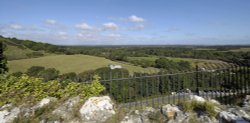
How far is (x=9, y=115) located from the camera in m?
4.46

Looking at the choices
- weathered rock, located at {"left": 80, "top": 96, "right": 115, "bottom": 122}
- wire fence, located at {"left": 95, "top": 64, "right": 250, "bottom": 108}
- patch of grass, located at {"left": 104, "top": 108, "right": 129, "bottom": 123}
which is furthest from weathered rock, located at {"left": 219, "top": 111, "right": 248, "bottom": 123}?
weathered rock, located at {"left": 80, "top": 96, "right": 115, "bottom": 122}

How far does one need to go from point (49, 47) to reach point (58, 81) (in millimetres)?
59078

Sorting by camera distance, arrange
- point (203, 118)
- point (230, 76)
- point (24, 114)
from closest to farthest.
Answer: point (203, 118)
point (24, 114)
point (230, 76)

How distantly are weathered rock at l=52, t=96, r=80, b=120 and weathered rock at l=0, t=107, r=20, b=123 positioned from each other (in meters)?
0.83

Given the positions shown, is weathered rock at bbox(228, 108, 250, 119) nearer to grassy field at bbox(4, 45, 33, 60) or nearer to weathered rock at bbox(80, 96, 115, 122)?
weathered rock at bbox(80, 96, 115, 122)

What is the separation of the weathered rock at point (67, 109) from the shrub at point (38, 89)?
28 centimetres

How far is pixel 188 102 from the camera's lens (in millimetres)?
4512

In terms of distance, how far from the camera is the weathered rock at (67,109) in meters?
4.31

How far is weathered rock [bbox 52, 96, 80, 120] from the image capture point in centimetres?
431

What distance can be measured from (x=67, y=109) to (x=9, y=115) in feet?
3.90

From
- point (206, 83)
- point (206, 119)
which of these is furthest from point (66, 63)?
point (206, 119)

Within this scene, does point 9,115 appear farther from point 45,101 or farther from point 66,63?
point 66,63

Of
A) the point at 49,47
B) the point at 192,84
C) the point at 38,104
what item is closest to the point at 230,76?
the point at 192,84

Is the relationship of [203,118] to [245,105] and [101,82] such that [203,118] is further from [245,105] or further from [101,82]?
[101,82]
